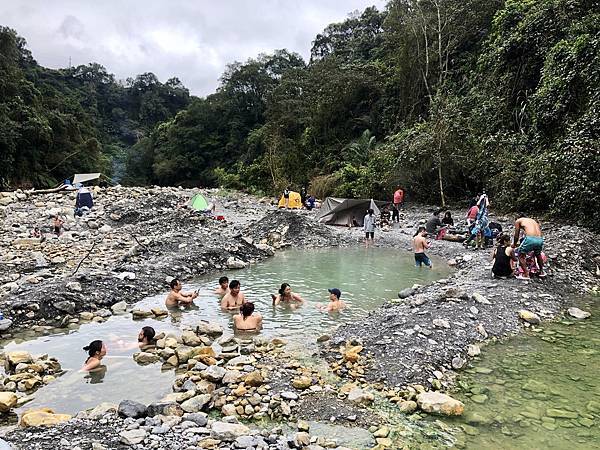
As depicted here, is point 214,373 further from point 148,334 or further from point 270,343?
point 148,334

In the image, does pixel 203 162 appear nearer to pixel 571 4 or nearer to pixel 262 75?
pixel 262 75

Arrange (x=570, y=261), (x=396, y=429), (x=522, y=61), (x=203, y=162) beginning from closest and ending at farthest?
(x=396, y=429) < (x=570, y=261) < (x=522, y=61) < (x=203, y=162)

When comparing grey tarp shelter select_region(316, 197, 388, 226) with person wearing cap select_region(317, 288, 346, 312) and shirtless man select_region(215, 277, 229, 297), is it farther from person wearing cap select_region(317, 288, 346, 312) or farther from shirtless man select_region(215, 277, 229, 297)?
person wearing cap select_region(317, 288, 346, 312)

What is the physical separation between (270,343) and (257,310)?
2519 millimetres

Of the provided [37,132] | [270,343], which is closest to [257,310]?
[270,343]

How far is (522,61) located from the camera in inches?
843

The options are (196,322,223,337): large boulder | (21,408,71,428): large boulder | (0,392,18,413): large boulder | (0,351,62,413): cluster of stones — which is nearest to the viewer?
(21,408,71,428): large boulder

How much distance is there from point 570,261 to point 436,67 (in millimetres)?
22747

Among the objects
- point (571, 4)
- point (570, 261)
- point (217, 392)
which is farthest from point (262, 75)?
point (217, 392)

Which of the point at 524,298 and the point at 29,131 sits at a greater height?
the point at 29,131

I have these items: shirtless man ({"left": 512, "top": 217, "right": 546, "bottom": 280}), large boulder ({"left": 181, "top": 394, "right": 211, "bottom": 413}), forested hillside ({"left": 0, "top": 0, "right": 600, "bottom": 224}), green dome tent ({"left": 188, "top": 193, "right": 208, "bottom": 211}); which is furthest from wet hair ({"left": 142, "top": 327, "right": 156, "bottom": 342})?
green dome tent ({"left": 188, "top": 193, "right": 208, "bottom": 211})

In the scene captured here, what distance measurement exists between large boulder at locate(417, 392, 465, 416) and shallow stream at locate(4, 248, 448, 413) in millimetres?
2606

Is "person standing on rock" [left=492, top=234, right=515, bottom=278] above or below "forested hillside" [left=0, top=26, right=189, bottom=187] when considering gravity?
below

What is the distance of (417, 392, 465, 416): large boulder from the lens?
17.8 ft
